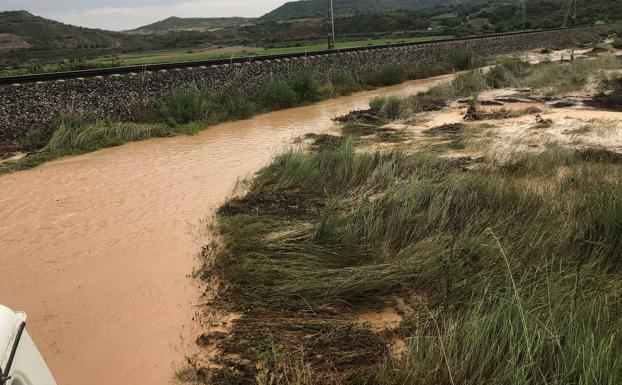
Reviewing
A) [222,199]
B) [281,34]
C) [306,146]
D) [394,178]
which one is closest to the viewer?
[394,178]

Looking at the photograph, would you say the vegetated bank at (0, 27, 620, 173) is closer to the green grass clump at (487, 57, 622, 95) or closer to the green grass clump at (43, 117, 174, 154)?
the green grass clump at (43, 117, 174, 154)

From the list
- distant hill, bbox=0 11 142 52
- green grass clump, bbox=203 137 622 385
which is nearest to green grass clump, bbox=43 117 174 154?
green grass clump, bbox=203 137 622 385

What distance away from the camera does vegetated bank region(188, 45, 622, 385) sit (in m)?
3.31

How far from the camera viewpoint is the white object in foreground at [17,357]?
207cm

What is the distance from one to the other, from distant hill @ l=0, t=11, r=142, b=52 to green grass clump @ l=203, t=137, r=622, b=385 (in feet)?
259

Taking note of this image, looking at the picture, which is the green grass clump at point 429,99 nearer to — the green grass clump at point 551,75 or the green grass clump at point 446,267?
the green grass clump at point 551,75

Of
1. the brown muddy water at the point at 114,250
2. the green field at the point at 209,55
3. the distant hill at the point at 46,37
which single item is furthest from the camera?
the distant hill at the point at 46,37

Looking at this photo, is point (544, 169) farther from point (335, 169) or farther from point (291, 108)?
point (291, 108)

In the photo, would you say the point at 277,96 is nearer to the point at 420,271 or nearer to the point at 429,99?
the point at 429,99

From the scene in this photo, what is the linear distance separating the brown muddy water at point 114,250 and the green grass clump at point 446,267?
68cm

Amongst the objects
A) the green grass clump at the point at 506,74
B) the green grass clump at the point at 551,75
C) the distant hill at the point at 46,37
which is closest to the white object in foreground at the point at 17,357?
the green grass clump at the point at 551,75

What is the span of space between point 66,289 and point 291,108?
571 inches

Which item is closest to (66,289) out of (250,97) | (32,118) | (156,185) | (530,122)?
(156,185)

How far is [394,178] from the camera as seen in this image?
779cm
